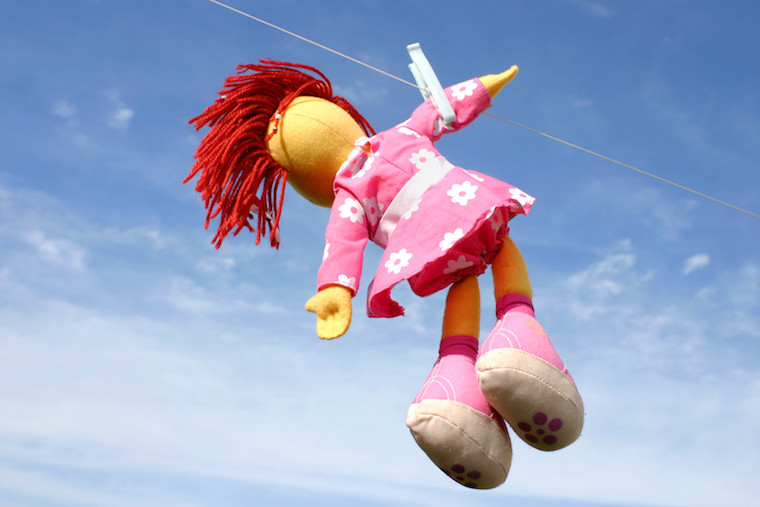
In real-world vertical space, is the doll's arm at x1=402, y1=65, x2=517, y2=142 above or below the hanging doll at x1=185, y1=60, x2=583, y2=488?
above

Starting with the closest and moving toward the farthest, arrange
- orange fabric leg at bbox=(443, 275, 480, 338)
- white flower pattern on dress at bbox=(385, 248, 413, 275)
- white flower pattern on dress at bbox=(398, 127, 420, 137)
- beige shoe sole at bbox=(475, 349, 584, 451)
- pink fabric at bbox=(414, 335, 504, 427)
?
beige shoe sole at bbox=(475, 349, 584, 451) → pink fabric at bbox=(414, 335, 504, 427) → white flower pattern on dress at bbox=(385, 248, 413, 275) → orange fabric leg at bbox=(443, 275, 480, 338) → white flower pattern on dress at bbox=(398, 127, 420, 137)

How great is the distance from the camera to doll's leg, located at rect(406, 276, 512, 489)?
180cm

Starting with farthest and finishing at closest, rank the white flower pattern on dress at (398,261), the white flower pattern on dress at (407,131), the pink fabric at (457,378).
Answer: the white flower pattern on dress at (407,131), the white flower pattern on dress at (398,261), the pink fabric at (457,378)

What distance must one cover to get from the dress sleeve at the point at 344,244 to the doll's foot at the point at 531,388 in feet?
1.47

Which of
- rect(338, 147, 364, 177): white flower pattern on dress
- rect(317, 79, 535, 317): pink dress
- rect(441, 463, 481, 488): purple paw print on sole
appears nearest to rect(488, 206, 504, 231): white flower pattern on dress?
rect(317, 79, 535, 317): pink dress

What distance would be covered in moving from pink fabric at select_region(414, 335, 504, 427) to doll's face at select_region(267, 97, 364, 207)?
68cm

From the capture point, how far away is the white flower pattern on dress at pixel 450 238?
1.94 metres

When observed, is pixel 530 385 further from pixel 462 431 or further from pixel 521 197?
pixel 521 197

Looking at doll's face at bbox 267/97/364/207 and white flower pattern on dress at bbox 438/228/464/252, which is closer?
white flower pattern on dress at bbox 438/228/464/252

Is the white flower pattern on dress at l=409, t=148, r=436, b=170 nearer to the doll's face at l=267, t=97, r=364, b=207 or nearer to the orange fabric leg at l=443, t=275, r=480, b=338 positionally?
the doll's face at l=267, t=97, r=364, b=207

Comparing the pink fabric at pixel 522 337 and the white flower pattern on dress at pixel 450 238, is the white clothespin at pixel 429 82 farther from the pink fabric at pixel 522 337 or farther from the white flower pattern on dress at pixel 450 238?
the pink fabric at pixel 522 337

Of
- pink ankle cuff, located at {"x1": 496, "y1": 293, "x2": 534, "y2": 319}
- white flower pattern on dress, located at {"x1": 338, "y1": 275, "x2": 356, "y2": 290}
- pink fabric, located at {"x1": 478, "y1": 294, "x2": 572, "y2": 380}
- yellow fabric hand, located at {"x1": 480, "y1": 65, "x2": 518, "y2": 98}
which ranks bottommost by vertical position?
pink fabric, located at {"x1": 478, "y1": 294, "x2": 572, "y2": 380}

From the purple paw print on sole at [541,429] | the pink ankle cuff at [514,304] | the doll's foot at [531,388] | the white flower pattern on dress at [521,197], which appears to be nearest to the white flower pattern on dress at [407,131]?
the white flower pattern on dress at [521,197]

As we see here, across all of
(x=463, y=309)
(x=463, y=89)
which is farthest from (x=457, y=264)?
(x=463, y=89)
